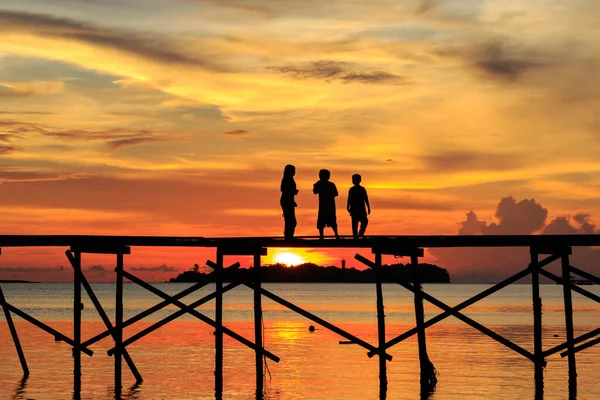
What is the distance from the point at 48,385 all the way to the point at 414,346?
931 inches

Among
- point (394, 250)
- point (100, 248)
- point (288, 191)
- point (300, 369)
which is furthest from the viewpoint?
point (300, 369)

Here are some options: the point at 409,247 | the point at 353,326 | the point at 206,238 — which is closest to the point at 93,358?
the point at 206,238

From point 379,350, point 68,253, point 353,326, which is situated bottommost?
point 353,326

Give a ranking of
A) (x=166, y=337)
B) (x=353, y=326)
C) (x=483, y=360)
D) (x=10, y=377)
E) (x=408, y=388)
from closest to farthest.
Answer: (x=408, y=388)
(x=10, y=377)
(x=483, y=360)
(x=166, y=337)
(x=353, y=326)

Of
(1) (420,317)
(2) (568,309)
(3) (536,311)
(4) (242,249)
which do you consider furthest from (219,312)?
(2) (568,309)

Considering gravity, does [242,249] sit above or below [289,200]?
below

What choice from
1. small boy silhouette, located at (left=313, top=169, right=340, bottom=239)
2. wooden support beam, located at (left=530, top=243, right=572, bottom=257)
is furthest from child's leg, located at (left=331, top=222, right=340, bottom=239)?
wooden support beam, located at (left=530, top=243, right=572, bottom=257)

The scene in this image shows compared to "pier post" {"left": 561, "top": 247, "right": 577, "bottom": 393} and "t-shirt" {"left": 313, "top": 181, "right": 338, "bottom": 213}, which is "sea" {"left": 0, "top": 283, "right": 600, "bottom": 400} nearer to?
"pier post" {"left": 561, "top": 247, "right": 577, "bottom": 393}

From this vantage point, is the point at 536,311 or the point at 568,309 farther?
the point at 568,309

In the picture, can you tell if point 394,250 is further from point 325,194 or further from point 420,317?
point 325,194

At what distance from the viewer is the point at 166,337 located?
61.2 metres

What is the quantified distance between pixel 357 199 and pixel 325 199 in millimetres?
1029

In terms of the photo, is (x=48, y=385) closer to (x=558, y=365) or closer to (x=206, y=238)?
(x=206, y=238)

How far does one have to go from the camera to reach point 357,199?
27.7 meters
